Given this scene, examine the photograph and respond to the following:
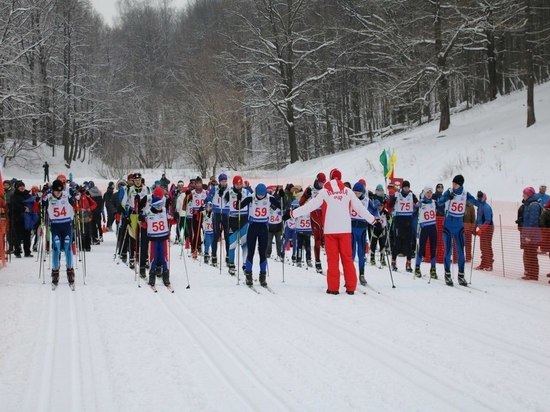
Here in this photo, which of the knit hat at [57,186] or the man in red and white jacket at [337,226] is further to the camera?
the knit hat at [57,186]

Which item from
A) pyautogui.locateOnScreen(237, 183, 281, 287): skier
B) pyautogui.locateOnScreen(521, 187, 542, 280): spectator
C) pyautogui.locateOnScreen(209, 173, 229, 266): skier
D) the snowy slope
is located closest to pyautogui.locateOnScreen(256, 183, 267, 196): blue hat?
pyautogui.locateOnScreen(237, 183, 281, 287): skier

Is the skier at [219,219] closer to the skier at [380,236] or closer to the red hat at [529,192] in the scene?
the skier at [380,236]

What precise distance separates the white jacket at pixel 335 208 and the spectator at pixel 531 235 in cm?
476

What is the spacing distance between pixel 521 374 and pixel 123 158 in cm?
4881

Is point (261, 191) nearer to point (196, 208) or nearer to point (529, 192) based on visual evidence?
point (196, 208)

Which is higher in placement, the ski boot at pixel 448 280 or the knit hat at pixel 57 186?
the knit hat at pixel 57 186

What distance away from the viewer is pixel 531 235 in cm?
1426

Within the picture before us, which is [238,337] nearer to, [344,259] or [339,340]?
[339,340]

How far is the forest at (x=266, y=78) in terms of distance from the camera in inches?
1446

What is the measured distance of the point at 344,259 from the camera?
11555 mm

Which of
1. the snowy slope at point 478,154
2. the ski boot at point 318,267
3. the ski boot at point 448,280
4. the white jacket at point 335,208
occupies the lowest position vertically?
the ski boot at point 448,280

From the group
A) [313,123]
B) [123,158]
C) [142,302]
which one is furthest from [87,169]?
[142,302]

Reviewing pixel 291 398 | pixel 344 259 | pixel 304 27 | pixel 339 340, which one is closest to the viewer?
pixel 291 398

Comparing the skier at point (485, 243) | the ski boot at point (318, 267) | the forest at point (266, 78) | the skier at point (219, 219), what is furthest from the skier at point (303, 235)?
the forest at point (266, 78)
